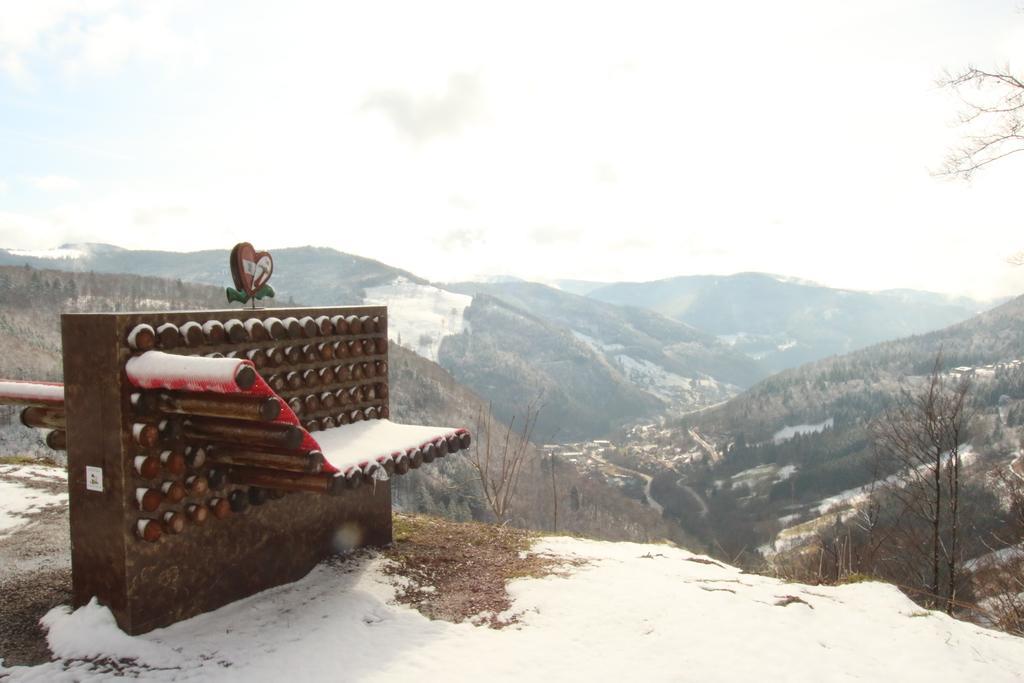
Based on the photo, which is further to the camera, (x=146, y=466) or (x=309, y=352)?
(x=309, y=352)

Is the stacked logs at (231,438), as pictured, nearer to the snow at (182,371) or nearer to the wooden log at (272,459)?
the wooden log at (272,459)

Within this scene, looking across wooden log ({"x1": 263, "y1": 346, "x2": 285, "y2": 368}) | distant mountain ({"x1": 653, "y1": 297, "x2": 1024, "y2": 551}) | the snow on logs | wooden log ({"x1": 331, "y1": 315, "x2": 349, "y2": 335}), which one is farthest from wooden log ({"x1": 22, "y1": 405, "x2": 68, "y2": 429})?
distant mountain ({"x1": 653, "y1": 297, "x2": 1024, "y2": 551})

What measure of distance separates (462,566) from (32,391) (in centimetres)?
714

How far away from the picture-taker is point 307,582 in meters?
9.81

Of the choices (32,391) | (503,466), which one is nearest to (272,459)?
(32,391)

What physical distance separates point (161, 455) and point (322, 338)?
335 centimetres

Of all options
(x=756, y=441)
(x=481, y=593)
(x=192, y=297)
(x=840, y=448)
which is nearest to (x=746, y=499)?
(x=840, y=448)

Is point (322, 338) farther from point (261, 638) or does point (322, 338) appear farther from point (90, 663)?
point (90, 663)

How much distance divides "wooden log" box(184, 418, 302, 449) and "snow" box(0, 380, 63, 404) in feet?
7.35

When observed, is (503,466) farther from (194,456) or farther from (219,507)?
(194,456)

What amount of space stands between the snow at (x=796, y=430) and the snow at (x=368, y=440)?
7044 inches

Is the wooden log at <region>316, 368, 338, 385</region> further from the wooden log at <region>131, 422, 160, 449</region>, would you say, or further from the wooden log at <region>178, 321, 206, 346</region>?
the wooden log at <region>131, 422, 160, 449</region>

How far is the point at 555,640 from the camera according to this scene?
8.12 m

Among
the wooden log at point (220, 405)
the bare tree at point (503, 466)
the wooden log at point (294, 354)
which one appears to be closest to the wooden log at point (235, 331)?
the wooden log at point (294, 354)
